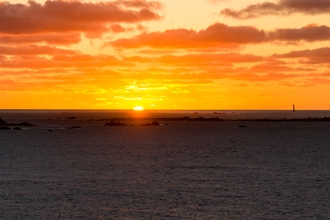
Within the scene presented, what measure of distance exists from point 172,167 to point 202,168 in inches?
134

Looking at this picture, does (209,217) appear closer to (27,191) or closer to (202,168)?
(27,191)

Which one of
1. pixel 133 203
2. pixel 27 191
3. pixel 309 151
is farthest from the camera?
pixel 309 151

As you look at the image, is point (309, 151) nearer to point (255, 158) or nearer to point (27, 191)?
point (255, 158)

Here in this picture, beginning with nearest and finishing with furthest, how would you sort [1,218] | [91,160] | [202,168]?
[1,218] → [202,168] → [91,160]

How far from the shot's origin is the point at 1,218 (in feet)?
105

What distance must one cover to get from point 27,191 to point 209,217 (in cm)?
1549

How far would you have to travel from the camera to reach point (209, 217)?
32.7 m

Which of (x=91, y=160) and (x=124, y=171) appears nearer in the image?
(x=124, y=171)

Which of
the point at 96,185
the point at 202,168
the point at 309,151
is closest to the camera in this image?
the point at 96,185

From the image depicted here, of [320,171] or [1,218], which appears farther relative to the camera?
[320,171]

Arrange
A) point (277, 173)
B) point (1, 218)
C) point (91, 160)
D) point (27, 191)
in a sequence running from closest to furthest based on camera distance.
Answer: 1. point (1, 218)
2. point (27, 191)
3. point (277, 173)
4. point (91, 160)

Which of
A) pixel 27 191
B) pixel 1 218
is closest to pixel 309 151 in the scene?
pixel 27 191

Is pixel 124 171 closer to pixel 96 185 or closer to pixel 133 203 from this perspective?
pixel 96 185

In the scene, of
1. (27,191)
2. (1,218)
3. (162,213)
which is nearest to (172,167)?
(27,191)
